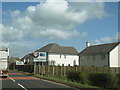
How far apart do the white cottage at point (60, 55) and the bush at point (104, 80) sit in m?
54.9

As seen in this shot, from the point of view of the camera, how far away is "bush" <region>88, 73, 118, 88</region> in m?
20.4

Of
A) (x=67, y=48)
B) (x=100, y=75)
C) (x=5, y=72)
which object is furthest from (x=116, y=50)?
(x=100, y=75)

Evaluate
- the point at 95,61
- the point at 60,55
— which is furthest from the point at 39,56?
the point at 60,55

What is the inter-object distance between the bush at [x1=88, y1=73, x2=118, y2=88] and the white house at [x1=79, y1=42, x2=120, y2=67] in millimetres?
36356

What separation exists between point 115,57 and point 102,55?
138 inches

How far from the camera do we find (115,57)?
2318 inches

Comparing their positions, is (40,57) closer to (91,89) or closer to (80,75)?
(80,75)

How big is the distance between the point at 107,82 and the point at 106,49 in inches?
1627

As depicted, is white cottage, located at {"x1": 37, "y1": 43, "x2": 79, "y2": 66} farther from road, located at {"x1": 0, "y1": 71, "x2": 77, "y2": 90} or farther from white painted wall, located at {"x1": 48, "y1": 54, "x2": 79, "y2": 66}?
road, located at {"x1": 0, "y1": 71, "x2": 77, "y2": 90}

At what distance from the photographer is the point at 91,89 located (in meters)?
18.5

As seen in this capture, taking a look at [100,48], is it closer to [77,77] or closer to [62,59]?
[62,59]

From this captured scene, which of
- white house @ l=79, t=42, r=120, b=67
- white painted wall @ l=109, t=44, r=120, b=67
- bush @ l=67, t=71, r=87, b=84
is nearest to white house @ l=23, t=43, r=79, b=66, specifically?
white house @ l=79, t=42, r=120, b=67

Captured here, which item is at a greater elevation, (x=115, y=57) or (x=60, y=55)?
(x=60, y=55)

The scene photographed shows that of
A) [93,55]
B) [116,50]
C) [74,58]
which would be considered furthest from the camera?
[74,58]
